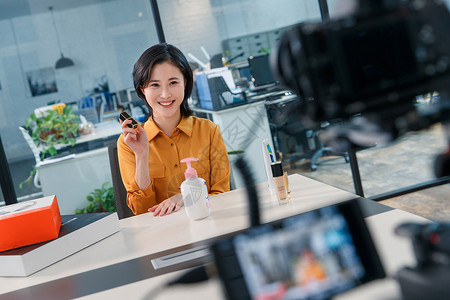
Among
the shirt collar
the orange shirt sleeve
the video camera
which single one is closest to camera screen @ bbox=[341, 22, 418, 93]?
the video camera

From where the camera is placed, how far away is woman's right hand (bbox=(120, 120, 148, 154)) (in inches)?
73.9

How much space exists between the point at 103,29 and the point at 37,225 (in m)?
2.25

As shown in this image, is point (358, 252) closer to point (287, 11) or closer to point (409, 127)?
point (409, 127)

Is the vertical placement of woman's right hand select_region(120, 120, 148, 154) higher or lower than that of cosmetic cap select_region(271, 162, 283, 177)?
higher

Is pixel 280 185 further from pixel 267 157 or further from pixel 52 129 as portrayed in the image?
pixel 52 129

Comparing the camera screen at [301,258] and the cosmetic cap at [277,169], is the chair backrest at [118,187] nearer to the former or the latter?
the cosmetic cap at [277,169]

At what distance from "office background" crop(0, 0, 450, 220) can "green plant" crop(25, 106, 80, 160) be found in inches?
3.0

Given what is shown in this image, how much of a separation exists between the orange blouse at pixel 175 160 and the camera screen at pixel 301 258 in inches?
53.9

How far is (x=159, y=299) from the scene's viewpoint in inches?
40.1

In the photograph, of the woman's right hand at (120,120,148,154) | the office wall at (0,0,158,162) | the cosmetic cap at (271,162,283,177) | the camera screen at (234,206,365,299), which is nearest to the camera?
the camera screen at (234,206,365,299)

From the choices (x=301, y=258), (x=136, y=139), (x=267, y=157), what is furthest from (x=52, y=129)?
(x=301, y=258)

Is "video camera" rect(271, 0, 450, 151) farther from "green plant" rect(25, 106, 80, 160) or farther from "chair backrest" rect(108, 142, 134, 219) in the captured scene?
"green plant" rect(25, 106, 80, 160)

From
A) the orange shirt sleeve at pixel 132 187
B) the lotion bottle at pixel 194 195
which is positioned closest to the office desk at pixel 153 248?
the lotion bottle at pixel 194 195

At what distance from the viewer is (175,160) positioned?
7.00 ft
